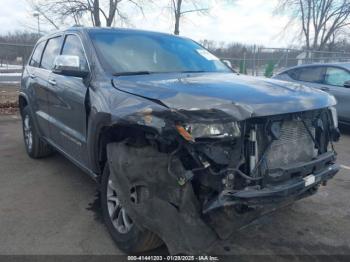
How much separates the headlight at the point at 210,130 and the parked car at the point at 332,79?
616 centimetres

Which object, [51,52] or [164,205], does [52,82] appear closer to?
[51,52]

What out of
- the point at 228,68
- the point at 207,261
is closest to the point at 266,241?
the point at 207,261

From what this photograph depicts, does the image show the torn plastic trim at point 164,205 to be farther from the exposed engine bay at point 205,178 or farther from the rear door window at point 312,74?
the rear door window at point 312,74

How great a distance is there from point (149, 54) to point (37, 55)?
93.4 inches

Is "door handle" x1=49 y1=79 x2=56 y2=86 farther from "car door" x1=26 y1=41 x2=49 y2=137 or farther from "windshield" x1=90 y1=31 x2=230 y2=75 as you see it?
"windshield" x1=90 y1=31 x2=230 y2=75

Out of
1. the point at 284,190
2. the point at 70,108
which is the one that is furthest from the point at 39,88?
the point at 284,190

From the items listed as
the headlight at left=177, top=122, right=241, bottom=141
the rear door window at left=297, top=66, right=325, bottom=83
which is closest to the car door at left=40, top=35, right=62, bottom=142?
the headlight at left=177, top=122, right=241, bottom=141

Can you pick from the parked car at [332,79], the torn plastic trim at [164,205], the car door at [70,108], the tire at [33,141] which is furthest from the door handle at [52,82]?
the parked car at [332,79]

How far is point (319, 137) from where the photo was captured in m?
3.34

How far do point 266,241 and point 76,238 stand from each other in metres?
1.74

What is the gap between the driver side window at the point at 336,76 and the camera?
813cm

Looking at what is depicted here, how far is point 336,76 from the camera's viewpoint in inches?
327

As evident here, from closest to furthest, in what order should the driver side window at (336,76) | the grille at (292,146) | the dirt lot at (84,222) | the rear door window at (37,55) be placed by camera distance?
1. the grille at (292,146)
2. the dirt lot at (84,222)
3. the rear door window at (37,55)
4. the driver side window at (336,76)

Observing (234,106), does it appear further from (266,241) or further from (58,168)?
(58,168)
